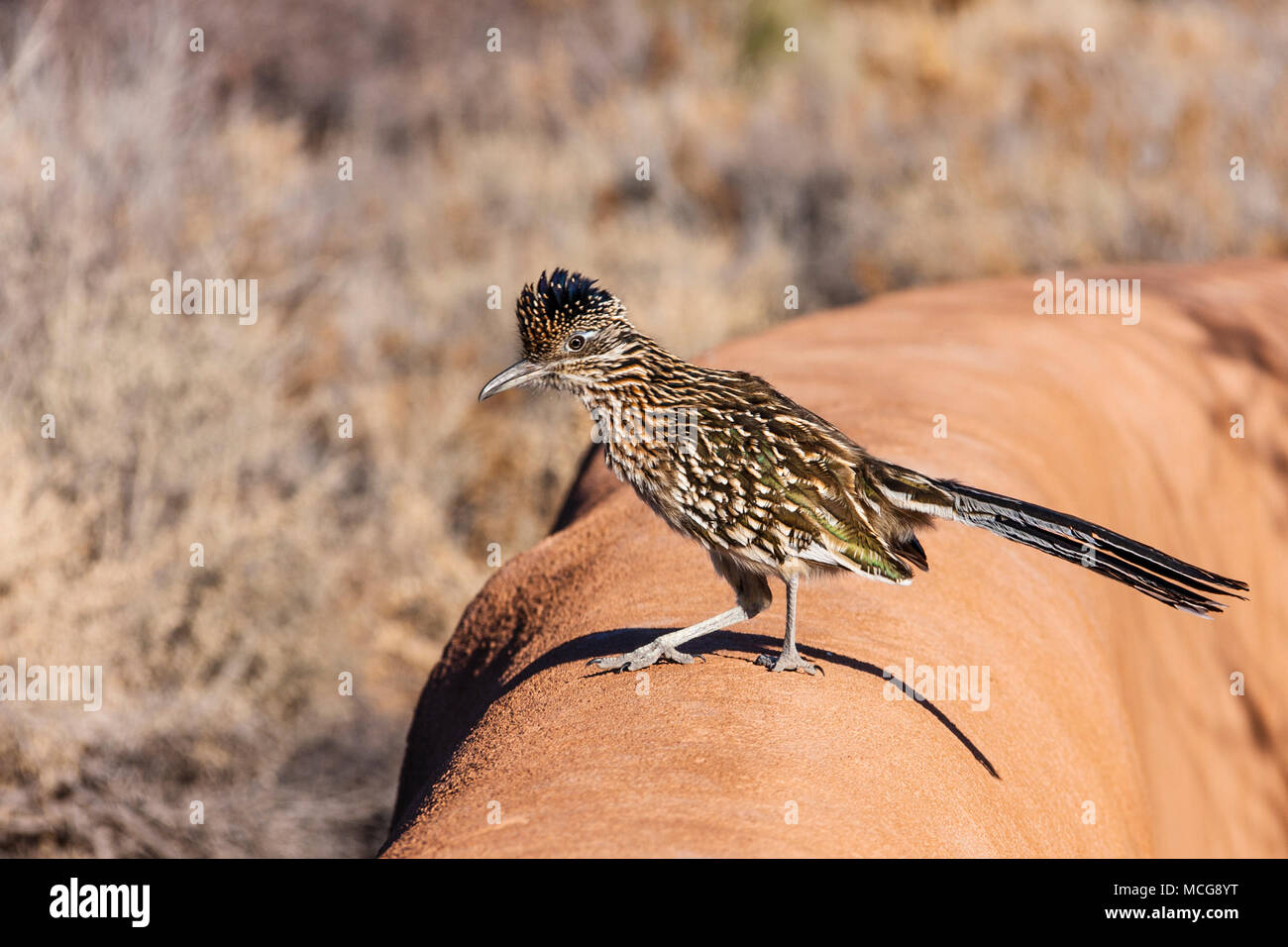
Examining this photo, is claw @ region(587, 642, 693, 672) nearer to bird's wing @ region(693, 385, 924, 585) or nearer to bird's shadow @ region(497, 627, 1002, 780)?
bird's shadow @ region(497, 627, 1002, 780)

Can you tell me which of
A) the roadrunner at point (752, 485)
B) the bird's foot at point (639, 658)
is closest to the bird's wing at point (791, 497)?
the roadrunner at point (752, 485)

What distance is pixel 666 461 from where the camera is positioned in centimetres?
297

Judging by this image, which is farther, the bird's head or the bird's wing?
the bird's head

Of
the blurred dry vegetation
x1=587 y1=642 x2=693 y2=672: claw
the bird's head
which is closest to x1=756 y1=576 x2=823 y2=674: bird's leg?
x1=587 y1=642 x2=693 y2=672: claw

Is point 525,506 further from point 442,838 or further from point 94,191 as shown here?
point 442,838

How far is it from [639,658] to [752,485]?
0.48 m

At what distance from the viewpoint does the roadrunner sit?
2766mm

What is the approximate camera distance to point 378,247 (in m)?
12.7

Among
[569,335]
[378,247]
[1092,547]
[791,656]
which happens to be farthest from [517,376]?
[378,247]

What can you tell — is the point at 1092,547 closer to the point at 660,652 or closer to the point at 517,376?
the point at 660,652

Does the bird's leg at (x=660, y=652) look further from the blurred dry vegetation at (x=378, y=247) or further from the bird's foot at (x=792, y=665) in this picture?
the blurred dry vegetation at (x=378, y=247)

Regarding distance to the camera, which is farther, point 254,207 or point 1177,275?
point 254,207

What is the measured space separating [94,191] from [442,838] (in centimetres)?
772
